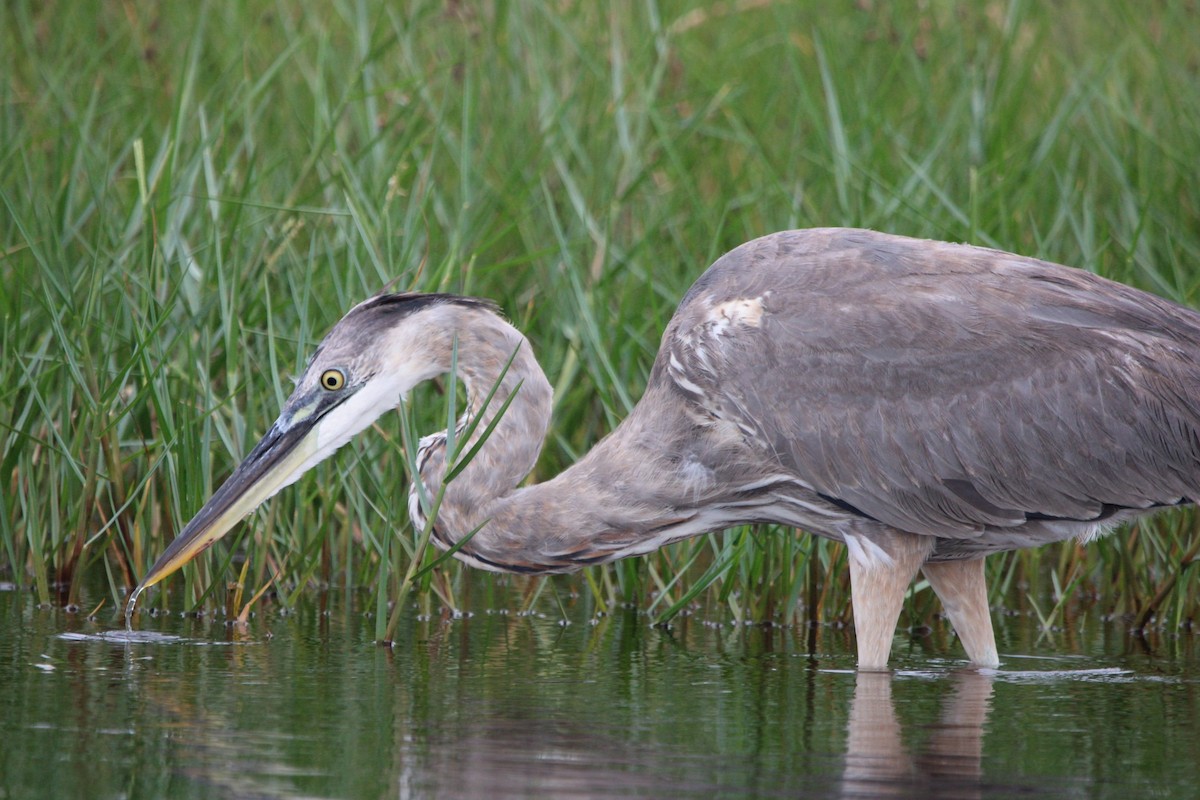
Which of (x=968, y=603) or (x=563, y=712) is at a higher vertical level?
(x=968, y=603)

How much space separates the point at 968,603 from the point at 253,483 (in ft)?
7.66

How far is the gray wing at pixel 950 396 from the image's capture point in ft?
16.8

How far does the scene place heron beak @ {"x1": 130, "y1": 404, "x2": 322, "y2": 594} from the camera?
5.14 metres

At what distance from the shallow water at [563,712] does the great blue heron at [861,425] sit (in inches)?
13.4

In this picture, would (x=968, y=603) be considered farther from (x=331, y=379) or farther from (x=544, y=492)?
(x=331, y=379)

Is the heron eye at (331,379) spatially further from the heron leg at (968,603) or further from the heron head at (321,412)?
the heron leg at (968,603)

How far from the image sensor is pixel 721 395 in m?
5.18

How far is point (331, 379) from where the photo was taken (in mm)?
5203

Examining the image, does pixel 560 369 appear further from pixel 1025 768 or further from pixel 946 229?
pixel 1025 768

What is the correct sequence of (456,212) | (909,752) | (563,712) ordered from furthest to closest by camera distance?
(456,212) < (563,712) < (909,752)

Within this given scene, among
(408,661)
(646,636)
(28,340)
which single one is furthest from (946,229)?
(28,340)

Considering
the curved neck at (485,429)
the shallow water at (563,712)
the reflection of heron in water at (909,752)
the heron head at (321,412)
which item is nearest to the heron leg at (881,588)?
the shallow water at (563,712)

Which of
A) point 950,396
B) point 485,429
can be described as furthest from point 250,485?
point 950,396

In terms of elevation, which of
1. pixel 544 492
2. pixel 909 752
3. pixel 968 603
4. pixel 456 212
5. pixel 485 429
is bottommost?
pixel 909 752
